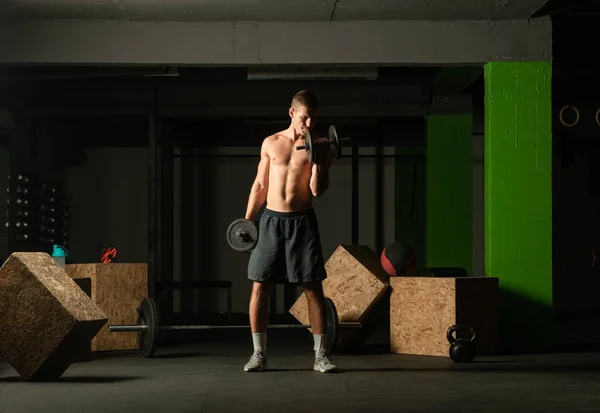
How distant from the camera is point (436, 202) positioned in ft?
27.8

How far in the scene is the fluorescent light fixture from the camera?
21.7ft

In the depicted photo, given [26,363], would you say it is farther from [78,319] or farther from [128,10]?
[128,10]

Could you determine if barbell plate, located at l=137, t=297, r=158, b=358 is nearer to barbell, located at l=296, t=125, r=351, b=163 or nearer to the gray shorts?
the gray shorts

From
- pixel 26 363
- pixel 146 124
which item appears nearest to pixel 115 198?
pixel 146 124

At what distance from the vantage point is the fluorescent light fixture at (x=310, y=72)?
6609 mm

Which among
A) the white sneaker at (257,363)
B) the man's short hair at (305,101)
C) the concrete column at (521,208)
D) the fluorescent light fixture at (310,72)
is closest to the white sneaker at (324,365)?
the white sneaker at (257,363)

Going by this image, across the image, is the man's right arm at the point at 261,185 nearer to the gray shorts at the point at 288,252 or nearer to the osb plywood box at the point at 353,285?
the gray shorts at the point at 288,252

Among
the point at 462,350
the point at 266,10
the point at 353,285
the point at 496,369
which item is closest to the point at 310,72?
the point at 266,10

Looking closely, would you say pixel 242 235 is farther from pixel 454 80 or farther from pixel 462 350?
pixel 454 80

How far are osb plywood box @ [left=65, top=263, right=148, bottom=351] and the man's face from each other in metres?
1.98

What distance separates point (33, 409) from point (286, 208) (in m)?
1.70

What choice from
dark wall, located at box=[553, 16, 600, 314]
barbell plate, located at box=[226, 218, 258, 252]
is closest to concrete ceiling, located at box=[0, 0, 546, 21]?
barbell plate, located at box=[226, 218, 258, 252]

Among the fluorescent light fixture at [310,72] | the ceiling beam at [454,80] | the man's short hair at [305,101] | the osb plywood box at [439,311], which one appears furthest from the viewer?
the ceiling beam at [454,80]

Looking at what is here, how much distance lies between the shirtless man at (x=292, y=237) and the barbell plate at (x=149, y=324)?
893 mm
